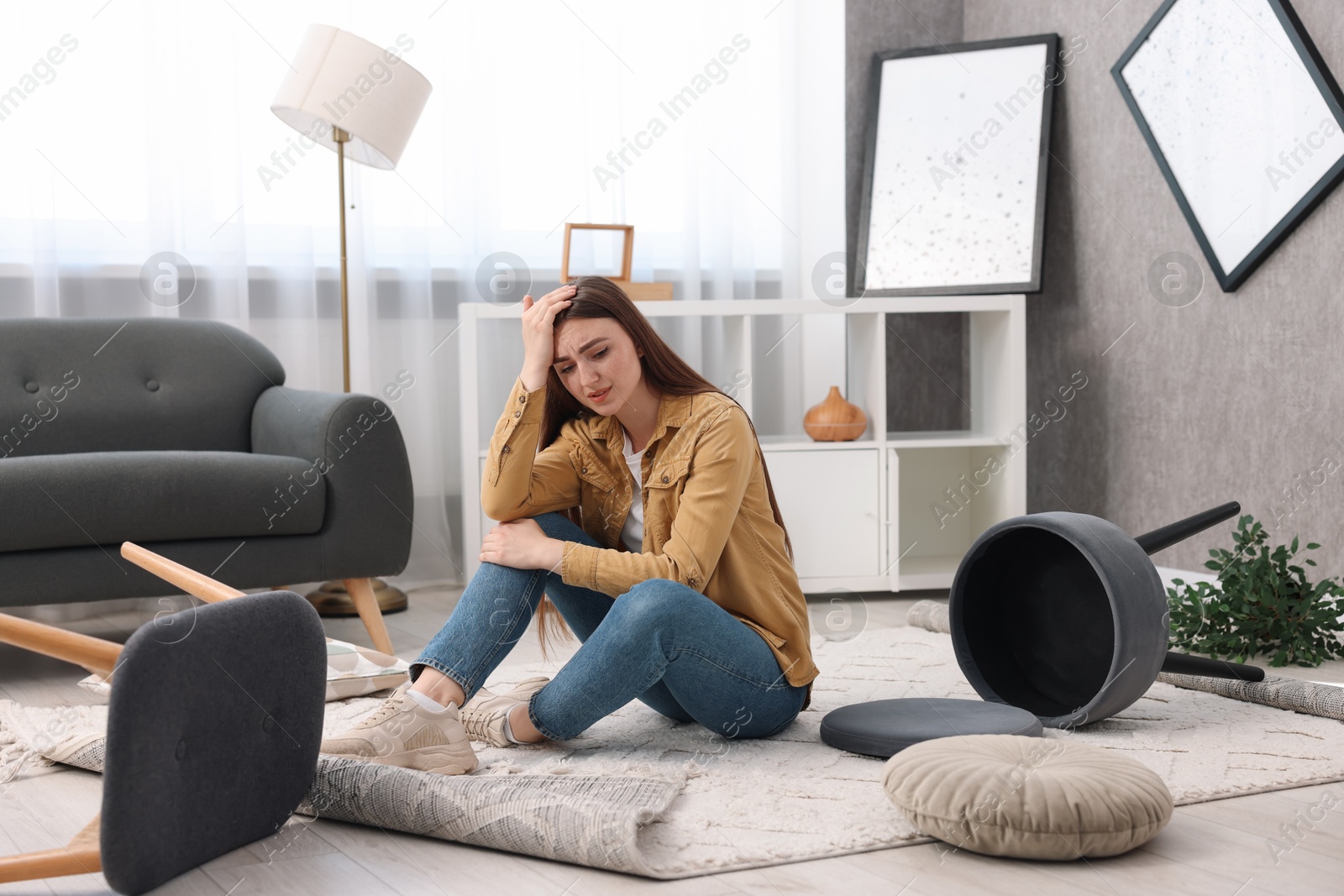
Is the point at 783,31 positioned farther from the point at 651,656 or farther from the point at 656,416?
the point at 651,656

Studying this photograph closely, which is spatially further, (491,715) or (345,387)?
(345,387)

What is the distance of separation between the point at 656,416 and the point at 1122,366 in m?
1.95

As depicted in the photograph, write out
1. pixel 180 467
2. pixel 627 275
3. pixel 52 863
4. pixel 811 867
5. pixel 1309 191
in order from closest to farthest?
pixel 52 863, pixel 811 867, pixel 180 467, pixel 1309 191, pixel 627 275

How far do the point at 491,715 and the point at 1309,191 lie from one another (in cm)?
214

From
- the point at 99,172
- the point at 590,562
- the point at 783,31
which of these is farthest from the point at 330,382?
the point at 590,562

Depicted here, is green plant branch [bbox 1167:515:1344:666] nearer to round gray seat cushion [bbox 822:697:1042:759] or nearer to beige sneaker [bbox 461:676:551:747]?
A: round gray seat cushion [bbox 822:697:1042:759]

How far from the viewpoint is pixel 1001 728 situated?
69.7 inches

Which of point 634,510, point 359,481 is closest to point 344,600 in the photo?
point 359,481

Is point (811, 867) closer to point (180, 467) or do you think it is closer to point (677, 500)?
point (677, 500)

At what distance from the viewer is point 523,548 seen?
5.81ft

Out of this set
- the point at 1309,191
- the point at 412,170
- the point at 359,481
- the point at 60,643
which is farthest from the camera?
the point at 412,170

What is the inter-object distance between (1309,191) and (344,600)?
2.47 metres

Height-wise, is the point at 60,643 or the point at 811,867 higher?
the point at 60,643

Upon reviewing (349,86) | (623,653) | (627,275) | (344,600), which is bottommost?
(344,600)
